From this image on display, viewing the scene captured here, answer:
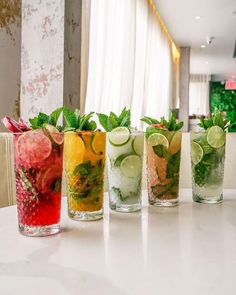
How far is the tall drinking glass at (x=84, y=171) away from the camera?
0.87 m

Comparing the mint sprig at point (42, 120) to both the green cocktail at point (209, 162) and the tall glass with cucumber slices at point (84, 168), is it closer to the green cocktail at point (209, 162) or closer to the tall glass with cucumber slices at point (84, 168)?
the tall glass with cucumber slices at point (84, 168)

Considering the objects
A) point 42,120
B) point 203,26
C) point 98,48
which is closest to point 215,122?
point 42,120

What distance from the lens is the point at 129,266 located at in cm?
56

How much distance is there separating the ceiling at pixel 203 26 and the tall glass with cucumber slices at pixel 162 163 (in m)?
5.67

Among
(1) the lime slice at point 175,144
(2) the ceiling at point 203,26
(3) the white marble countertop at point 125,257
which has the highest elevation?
(2) the ceiling at point 203,26

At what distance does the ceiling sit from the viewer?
6.39 m

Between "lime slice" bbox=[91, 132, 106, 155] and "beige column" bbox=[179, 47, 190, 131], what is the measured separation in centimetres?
893

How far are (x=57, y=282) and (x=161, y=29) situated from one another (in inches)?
302

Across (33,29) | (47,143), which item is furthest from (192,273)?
(33,29)

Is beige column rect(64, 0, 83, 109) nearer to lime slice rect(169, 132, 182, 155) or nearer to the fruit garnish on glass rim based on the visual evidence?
lime slice rect(169, 132, 182, 155)

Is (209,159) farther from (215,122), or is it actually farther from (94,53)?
(94,53)

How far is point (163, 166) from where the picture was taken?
1.03 m

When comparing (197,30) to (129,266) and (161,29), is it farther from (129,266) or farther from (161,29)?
(129,266)

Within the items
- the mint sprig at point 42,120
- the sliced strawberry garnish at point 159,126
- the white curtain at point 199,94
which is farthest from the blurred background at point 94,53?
the white curtain at point 199,94
